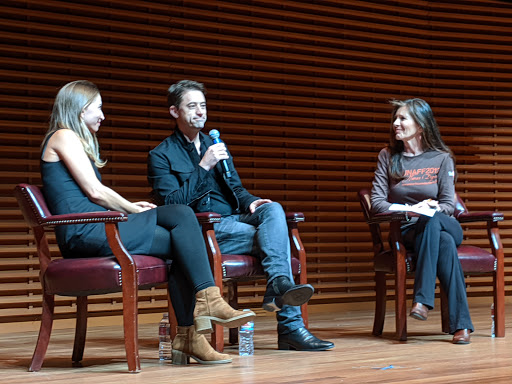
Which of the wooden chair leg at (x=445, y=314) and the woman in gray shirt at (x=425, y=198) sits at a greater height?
the woman in gray shirt at (x=425, y=198)

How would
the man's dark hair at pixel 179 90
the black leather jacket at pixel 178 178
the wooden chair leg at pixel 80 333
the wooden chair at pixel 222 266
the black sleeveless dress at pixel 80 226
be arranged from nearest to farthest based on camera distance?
the black sleeveless dress at pixel 80 226
the wooden chair leg at pixel 80 333
the wooden chair at pixel 222 266
the black leather jacket at pixel 178 178
the man's dark hair at pixel 179 90

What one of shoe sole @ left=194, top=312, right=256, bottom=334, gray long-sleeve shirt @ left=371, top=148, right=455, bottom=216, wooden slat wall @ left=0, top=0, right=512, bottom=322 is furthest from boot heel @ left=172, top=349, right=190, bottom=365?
wooden slat wall @ left=0, top=0, right=512, bottom=322

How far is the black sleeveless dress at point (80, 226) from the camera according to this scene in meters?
3.36

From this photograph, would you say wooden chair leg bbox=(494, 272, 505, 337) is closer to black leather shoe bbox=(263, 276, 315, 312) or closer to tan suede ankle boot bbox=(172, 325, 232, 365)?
black leather shoe bbox=(263, 276, 315, 312)

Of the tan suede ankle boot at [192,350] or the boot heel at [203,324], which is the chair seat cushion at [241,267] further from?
the boot heel at [203,324]

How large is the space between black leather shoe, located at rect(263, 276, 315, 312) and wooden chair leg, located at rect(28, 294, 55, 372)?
0.99 meters

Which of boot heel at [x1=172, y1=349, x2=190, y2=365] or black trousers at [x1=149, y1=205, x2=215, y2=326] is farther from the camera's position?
boot heel at [x1=172, y1=349, x2=190, y2=365]

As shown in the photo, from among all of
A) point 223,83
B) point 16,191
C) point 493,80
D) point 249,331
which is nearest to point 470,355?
point 249,331

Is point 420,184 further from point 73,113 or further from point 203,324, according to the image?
point 73,113

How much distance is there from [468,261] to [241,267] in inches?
54.5

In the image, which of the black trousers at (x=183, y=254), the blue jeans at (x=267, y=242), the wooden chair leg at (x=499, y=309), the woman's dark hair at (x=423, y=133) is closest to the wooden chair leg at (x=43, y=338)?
the black trousers at (x=183, y=254)

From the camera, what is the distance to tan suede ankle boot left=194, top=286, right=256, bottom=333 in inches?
130

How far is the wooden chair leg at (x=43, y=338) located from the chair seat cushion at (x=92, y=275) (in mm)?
100

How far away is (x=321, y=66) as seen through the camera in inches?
276
